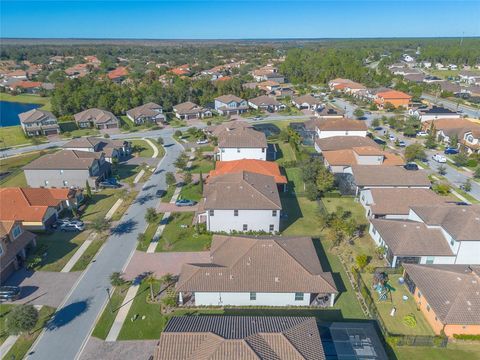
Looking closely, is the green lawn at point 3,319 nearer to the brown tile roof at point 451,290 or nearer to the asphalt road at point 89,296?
the asphalt road at point 89,296

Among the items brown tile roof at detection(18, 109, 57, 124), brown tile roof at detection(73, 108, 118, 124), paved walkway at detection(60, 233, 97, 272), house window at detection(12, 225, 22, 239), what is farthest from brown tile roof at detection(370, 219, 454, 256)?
brown tile roof at detection(18, 109, 57, 124)

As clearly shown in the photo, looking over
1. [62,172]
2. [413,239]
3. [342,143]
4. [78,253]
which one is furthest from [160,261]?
[342,143]

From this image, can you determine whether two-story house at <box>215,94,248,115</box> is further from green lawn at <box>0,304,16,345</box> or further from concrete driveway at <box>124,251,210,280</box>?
green lawn at <box>0,304,16,345</box>

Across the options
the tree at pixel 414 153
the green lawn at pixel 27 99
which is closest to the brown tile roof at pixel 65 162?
the tree at pixel 414 153

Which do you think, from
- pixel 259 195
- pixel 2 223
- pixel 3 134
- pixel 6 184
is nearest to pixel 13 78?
pixel 3 134

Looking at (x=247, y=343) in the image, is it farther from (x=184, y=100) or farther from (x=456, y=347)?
(x=184, y=100)

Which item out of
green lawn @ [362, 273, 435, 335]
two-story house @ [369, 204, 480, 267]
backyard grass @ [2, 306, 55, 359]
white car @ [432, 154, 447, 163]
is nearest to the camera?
backyard grass @ [2, 306, 55, 359]
